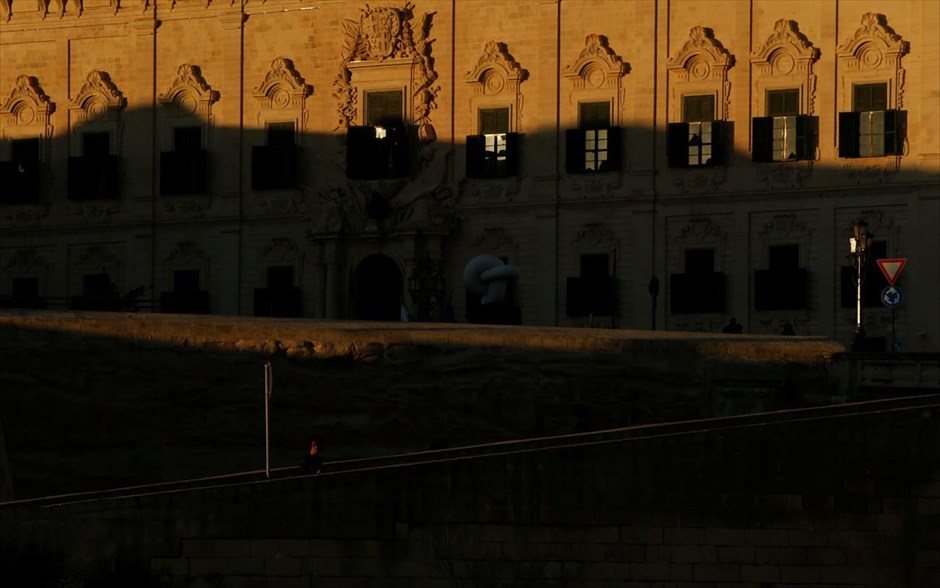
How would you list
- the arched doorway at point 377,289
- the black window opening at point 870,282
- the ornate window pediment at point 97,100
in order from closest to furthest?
the black window opening at point 870,282 → the arched doorway at point 377,289 → the ornate window pediment at point 97,100

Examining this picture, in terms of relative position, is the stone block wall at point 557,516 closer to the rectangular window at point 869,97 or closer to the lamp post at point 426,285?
the rectangular window at point 869,97

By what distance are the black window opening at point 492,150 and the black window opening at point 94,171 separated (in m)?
8.98

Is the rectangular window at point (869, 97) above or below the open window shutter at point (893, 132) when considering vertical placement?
above

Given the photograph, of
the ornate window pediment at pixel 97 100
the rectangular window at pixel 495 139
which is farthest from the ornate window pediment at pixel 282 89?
the rectangular window at pixel 495 139

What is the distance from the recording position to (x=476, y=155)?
5384 centimetres

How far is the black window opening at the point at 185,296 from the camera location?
5622 cm

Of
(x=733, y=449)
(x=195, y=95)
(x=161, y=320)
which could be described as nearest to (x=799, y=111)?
(x=195, y=95)

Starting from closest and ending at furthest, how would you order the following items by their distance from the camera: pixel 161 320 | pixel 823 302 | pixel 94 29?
pixel 161 320, pixel 823 302, pixel 94 29

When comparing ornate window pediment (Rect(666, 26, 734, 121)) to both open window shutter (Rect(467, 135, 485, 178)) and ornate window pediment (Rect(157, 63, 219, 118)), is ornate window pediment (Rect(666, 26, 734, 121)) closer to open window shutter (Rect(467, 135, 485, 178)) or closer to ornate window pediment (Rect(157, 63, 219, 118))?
open window shutter (Rect(467, 135, 485, 178))

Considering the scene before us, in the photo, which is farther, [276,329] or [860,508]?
[276,329]

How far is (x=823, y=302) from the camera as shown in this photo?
50469 mm

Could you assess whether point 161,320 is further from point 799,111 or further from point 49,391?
point 799,111

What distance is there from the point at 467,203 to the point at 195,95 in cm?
728

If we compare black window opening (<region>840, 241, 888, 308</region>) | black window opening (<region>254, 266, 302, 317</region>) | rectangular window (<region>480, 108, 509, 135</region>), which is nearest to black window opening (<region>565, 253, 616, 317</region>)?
rectangular window (<region>480, 108, 509, 135</region>)
